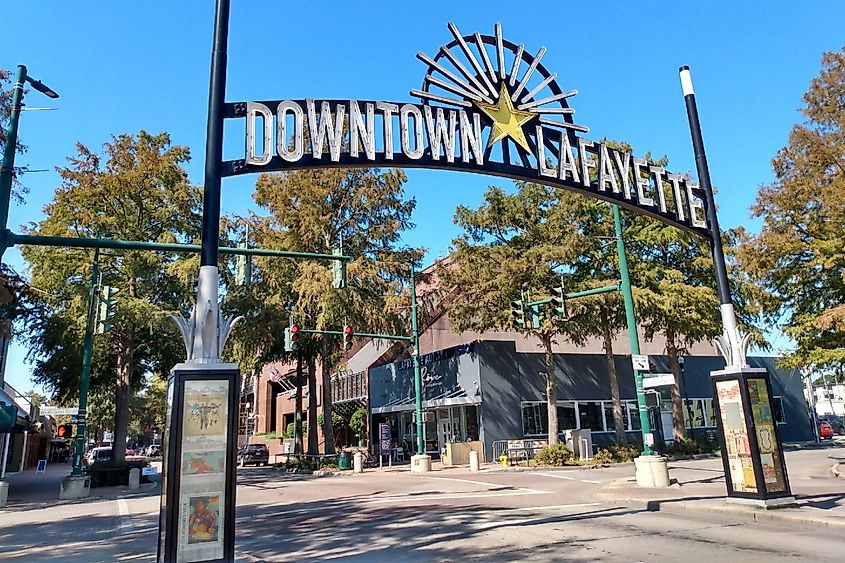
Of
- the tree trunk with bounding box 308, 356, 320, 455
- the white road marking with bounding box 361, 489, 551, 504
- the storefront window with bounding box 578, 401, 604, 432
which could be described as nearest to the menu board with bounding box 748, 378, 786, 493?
the white road marking with bounding box 361, 489, 551, 504

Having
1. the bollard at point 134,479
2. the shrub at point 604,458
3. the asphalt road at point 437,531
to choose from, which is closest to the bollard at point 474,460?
the shrub at point 604,458

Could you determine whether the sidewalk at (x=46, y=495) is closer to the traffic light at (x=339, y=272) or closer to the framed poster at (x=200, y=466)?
the traffic light at (x=339, y=272)

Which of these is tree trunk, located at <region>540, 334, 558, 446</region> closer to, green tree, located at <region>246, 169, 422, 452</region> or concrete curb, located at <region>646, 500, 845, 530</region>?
green tree, located at <region>246, 169, 422, 452</region>

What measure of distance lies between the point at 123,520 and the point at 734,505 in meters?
13.6

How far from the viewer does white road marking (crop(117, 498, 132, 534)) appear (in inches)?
536

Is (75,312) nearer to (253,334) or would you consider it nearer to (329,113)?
(253,334)

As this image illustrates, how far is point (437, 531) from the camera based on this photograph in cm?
1166

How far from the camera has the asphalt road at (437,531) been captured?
30.1 feet

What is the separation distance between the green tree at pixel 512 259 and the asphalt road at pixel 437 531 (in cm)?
1093

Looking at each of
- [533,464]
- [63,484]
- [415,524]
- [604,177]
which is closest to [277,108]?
[604,177]

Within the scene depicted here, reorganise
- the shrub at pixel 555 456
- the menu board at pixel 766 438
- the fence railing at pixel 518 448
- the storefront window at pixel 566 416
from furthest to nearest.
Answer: the storefront window at pixel 566 416, the fence railing at pixel 518 448, the shrub at pixel 555 456, the menu board at pixel 766 438

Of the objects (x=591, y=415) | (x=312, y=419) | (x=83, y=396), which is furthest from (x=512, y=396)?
(x=83, y=396)

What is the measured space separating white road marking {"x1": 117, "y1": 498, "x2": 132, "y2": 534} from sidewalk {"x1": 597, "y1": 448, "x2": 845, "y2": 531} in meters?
11.0

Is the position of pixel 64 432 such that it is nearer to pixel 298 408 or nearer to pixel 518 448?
pixel 298 408
